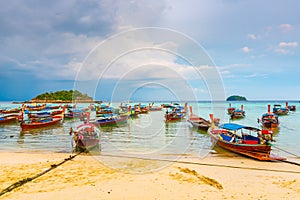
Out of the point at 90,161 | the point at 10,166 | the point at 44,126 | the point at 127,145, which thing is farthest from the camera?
the point at 44,126

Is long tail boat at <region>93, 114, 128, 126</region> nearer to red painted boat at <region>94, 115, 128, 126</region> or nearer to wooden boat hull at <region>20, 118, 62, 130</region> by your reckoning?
red painted boat at <region>94, 115, 128, 126</region>

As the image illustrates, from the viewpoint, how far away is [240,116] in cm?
4450

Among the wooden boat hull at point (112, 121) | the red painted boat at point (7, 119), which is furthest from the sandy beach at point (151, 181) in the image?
the red painted boat at point (7, 119)

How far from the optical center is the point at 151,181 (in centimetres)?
771

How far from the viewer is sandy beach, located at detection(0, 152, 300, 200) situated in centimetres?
650

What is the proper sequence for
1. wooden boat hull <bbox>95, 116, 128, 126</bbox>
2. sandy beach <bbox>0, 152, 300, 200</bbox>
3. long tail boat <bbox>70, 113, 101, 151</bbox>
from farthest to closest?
1. wooden boat hull <bbox>95, 116, 128, 126</bbox>
2. long tail boat <bbox>70, 113, 101, 151</bbox>
3. sandy beach <bbox>0, 152, 300, 200</bbox>

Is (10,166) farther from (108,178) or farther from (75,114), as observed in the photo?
(75,114)

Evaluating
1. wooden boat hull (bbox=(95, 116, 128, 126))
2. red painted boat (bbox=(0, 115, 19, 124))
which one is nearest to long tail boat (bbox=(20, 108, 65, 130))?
wooden boat hull (bbox=(95, 116, 128, 126))

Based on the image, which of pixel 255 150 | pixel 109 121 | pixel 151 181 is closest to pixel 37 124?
pixel 109 121

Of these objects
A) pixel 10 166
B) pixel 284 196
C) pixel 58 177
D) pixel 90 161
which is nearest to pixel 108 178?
pixel 58 177

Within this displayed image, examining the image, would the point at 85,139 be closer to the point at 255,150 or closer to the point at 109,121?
the point at 255,150

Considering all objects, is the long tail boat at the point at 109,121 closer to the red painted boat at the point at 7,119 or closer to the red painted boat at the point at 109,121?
the red painted boat at the point at 109,121

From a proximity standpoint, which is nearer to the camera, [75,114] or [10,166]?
[10,166]

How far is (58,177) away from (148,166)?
12.9 feet
